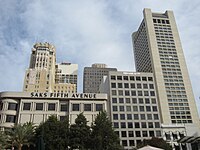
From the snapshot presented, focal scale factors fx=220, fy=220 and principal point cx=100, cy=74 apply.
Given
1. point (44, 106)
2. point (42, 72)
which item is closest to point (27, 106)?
point (44, 106)

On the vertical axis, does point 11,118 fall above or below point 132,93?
below

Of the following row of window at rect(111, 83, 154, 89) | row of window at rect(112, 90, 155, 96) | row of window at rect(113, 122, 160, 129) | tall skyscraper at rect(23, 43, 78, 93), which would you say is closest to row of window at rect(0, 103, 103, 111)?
row of window at rect(113, 122, 160, 129)

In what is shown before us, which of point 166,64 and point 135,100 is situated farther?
point 166,64

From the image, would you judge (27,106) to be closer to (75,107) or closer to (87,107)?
(75,107)

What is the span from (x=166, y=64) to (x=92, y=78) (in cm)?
7825

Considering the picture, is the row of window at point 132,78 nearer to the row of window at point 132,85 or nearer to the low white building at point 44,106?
the row of window at point 132,85

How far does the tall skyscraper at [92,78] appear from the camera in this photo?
16812cm

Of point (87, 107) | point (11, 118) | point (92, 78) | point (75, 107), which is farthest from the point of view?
point (92, 78)

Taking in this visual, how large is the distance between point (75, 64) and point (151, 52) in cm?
9017

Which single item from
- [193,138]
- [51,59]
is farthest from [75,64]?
[193,138]

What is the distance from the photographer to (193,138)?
142ft

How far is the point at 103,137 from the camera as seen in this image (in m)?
49.8

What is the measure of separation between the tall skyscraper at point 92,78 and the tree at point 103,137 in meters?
115

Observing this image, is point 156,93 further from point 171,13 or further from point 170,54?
point 171,13
